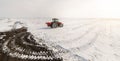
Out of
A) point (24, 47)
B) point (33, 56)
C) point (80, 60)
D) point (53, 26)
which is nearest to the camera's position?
point (80, 60)

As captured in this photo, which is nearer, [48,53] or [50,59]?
[50,59]

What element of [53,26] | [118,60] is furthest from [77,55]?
[53,26]

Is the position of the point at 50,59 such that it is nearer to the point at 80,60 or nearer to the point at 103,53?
the point at 80,60

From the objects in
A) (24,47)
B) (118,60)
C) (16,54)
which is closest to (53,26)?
(24,47)

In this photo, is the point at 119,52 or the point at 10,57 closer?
the point at 10,57

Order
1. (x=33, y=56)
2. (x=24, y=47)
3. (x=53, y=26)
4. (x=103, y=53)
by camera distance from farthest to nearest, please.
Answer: (x=53, y=26), (x=24, y=47), (x=103, y=53), (x=33, y=56)

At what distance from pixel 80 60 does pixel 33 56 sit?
3.22 metres

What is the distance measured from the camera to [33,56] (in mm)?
9719

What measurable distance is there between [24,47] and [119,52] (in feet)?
24.9

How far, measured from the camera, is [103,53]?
34.0 ft

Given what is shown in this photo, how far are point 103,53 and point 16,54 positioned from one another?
633 cm

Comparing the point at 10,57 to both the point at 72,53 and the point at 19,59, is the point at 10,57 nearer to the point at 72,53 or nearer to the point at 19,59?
the point at 19,59

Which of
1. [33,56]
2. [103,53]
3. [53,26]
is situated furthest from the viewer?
[53,26]

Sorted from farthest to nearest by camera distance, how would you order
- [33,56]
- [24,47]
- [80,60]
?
[24,47] → [33,56] → [80,60]
